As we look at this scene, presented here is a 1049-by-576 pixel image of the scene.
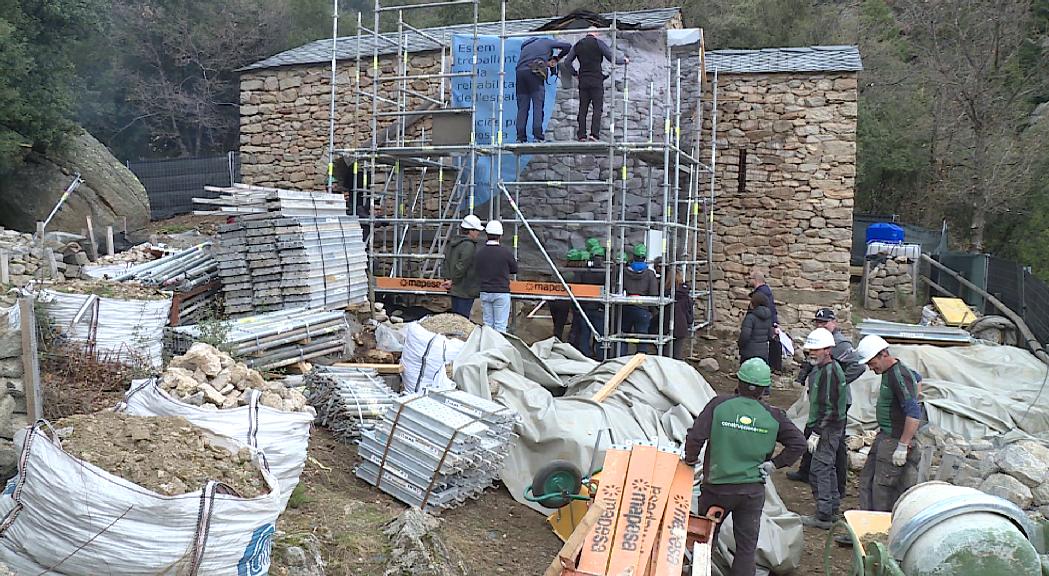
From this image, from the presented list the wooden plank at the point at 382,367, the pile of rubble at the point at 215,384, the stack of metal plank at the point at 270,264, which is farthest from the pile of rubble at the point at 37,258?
the pile of rubble at the point at 215,384

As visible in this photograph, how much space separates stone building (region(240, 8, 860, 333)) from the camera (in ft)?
43.6

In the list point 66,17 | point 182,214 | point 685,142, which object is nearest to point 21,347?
point 685,142

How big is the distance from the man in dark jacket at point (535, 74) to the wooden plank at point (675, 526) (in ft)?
22.3

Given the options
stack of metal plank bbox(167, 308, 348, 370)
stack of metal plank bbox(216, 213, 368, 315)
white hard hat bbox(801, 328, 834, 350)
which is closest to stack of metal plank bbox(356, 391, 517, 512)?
stack of metal plank bbox(167, 308, 348, 370)

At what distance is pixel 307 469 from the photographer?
21.4ft

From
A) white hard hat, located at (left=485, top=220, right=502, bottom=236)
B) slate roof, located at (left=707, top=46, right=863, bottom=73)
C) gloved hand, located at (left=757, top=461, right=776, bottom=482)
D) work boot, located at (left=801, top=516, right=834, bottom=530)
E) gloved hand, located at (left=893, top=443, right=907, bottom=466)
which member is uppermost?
slate roof, located at (left=707, top=46, right=863, bottom=73)

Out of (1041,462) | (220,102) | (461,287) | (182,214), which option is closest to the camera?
(1041,462)

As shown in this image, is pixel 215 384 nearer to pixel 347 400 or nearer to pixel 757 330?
pixel 347 400

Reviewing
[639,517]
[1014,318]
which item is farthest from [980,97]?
[639,517]

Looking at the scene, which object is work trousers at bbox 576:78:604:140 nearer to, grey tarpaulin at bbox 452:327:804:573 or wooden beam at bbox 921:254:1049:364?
grey tarpaulin at bbox 452:327:804:573

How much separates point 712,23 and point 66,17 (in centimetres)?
1455

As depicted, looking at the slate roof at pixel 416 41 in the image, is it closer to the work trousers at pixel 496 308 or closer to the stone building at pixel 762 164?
the stone building at pixel 762 164

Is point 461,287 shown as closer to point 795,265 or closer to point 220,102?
point 795,265

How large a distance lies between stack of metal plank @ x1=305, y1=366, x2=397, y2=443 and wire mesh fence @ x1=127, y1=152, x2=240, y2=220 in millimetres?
14730
